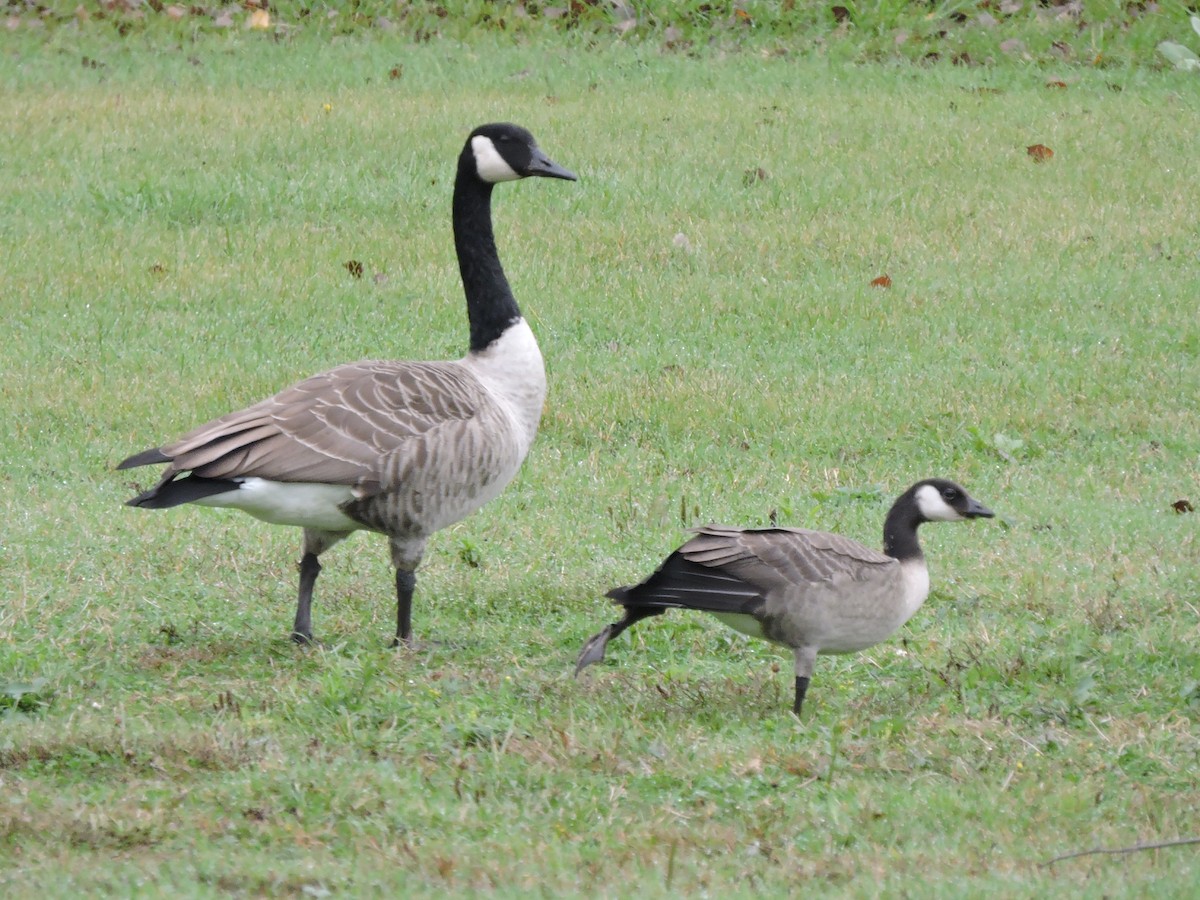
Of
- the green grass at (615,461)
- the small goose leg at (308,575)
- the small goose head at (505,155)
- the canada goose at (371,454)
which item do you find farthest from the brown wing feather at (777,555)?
the small goose head at (505,155)

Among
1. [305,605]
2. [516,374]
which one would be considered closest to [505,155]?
[516,374]

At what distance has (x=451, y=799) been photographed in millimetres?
4863

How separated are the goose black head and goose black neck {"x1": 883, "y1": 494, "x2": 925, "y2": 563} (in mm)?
32

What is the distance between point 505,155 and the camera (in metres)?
7.20

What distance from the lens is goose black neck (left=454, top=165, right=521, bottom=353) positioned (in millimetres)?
7098

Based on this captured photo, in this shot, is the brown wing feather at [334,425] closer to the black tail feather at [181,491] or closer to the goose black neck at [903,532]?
the black tail feather at [181,491]

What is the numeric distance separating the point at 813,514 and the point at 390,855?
3963 mm

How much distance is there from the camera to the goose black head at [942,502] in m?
6.22

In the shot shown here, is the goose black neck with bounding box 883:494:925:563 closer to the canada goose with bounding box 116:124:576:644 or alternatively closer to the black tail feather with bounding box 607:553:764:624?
the black tail feather with bounding box 607:553:764:624

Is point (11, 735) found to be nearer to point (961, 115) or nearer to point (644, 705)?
point (644, 705)

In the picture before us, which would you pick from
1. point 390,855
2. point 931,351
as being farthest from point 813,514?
point 390,855

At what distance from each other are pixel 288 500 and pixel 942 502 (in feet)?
8.22

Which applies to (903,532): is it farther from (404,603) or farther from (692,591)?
(404,603)

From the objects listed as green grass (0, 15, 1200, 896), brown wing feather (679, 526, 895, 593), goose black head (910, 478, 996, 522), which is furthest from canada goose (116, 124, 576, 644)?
goose black head (910, 478, 996, 522)
